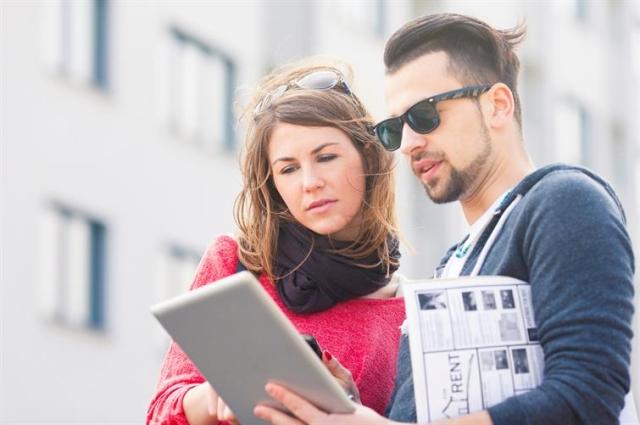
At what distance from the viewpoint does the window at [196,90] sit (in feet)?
A: 63.4

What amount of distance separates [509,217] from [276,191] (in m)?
0.99

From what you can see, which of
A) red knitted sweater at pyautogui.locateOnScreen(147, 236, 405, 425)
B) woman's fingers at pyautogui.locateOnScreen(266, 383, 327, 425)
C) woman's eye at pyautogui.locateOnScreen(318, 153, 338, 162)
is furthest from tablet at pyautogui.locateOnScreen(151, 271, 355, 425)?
woman's eye at pyautogui.locateOnScreen(318, 153, 338, 162)

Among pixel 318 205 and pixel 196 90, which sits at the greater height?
pixel 196 90

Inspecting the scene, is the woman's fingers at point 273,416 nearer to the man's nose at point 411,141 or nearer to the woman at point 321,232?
the woman at point 321,232

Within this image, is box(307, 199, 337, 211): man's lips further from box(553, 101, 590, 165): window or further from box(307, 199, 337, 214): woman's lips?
box(553, 101, 590, 165): window

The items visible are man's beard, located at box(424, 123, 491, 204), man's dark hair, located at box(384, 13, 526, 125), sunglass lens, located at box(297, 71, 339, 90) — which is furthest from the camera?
sunglass lens, located at box(297, 71, 339, 90)

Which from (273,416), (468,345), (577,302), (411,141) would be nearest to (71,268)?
(411,141)

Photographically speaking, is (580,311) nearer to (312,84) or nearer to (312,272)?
(312,272)

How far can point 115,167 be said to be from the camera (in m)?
18.4

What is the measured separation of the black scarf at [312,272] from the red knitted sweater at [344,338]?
0.04 m

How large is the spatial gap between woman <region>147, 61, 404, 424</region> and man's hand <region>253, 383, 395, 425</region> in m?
0.59

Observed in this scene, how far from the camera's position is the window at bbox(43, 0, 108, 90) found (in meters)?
17.7

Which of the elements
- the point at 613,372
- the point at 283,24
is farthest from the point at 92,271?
the point at 613,372

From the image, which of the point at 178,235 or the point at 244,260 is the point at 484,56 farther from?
the point at 178,235
